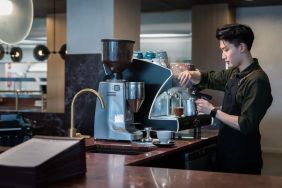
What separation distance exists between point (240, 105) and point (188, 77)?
0.55m

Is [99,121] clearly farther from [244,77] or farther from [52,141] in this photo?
[52,141]

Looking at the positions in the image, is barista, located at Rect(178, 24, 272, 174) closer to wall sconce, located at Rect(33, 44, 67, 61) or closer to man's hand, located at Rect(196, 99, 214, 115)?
man's hand, located at Rect(196, 99, 214, 115)

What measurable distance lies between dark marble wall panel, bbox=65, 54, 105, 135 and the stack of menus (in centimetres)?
202

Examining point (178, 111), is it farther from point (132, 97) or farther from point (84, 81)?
point (84, 81)

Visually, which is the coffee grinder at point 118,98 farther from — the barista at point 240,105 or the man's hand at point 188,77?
the barista at point 240,105

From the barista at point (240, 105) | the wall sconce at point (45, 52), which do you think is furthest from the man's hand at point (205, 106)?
the wall sconce at point (45, 52)

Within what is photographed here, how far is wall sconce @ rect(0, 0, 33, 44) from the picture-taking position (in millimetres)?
3121

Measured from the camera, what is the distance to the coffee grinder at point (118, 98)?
325 cm

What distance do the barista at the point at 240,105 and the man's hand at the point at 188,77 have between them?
34cm

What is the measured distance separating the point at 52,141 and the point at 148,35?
10.3 m

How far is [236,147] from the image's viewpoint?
9.78ft

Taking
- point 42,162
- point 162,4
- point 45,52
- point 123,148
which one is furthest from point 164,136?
point 45,52

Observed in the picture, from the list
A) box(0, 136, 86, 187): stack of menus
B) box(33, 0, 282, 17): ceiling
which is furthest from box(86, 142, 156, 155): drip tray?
box(33, 0, 282, 17): ceiling

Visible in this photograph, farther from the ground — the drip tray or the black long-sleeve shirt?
the black long-sleeve shirt
